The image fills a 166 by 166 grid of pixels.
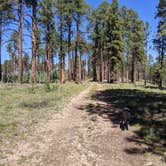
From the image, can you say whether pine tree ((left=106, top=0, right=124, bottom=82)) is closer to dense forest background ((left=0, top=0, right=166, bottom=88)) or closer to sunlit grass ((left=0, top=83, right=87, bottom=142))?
dense forest background ((left=0, top=0, right=166, bottom=88))

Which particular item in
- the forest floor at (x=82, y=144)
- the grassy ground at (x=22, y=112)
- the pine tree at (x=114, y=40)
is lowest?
the forest floor at (x=82, y=144)

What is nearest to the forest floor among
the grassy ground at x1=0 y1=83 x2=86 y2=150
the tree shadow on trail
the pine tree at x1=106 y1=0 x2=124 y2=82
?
the tree shadow on trail

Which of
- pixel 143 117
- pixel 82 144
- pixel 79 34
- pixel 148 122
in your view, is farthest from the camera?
pixel 79 34

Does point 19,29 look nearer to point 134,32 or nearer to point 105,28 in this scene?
point 105,28

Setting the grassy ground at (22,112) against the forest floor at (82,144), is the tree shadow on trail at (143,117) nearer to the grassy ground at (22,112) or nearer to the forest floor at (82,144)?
the forest floor at (82,144)

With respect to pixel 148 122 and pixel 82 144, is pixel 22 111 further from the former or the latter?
pixel 148 122

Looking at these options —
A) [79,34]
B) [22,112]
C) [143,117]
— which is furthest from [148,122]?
[79,34]

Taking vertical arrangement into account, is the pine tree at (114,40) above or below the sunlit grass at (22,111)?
above

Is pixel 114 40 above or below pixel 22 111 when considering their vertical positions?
above

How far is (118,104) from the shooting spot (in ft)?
56.9

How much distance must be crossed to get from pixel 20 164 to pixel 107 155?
2.80m

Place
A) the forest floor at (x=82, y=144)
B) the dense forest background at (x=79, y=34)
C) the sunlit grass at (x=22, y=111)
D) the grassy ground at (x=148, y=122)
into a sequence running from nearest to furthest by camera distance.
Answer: the forest floor at (x=82, y=144) → the grassy ground at (x=148, y=122) → the sunlit grass at (x=22, y=111) → the dense forest background at (x=79, y=34)

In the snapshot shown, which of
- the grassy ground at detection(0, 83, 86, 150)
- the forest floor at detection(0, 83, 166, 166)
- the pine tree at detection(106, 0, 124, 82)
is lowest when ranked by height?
the forest floor at detection(0, 83, 166, 166)

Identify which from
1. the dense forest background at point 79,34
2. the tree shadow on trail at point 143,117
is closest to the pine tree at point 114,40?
the dense forest background at point 79,34
